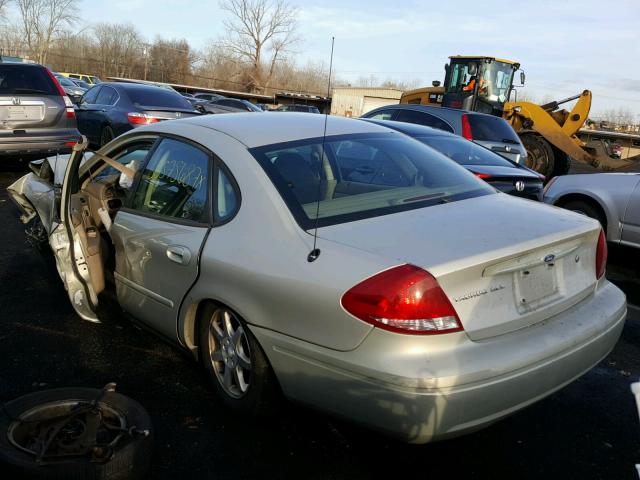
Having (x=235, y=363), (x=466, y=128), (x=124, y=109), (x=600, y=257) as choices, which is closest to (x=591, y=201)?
(x=466, y=128)

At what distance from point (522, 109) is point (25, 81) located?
1225cm

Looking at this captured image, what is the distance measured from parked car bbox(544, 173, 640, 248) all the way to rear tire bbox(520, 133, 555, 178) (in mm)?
8897

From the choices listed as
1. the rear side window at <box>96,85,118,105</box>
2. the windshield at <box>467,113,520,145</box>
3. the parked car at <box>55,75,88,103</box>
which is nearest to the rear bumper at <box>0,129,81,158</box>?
the rear side window at <box>96,85,118,105</box>

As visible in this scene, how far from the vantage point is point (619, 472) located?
2650 millimetres

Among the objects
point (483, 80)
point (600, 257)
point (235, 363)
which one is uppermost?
point (483, 80)

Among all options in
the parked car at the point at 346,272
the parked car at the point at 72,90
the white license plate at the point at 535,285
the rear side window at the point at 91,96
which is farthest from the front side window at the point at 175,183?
the parked car at the point at 72,90

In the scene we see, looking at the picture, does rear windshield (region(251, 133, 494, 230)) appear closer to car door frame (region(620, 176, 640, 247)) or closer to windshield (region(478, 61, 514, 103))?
car door frame (region(620, 176, 640, 247))

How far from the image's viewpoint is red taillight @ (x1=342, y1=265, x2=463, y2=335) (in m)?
2.21

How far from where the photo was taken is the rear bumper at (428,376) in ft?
7.11

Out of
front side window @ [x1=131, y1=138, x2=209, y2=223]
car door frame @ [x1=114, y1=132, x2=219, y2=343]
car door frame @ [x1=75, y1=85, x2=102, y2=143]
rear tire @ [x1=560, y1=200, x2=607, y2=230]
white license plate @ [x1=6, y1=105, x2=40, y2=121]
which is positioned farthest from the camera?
car door frame @ [x1=75, y1=85, x2=102, y2=143]

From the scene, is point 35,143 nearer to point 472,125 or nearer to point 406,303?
point 472,125

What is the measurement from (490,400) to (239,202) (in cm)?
145

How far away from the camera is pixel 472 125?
909 cm

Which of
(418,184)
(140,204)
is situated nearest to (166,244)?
(140,204)
